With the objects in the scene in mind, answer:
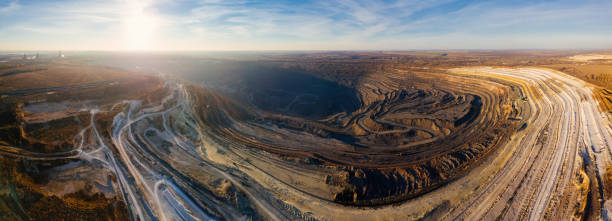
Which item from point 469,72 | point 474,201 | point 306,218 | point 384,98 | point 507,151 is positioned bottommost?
point 306,218

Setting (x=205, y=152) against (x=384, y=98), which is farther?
(x=384, y=98)

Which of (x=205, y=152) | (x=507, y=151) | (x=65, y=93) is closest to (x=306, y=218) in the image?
(x=205, y=152)

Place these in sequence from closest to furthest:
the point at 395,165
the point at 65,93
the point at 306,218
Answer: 1. the point at 306,218
2. the point at 395,165
3. the point at 65,93

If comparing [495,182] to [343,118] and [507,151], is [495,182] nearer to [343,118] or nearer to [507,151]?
[507,151]

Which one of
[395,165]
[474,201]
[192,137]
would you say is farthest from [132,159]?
Result: [474,201]

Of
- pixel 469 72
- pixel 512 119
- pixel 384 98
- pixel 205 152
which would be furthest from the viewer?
pixel 469 72

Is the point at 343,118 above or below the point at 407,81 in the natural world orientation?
below
